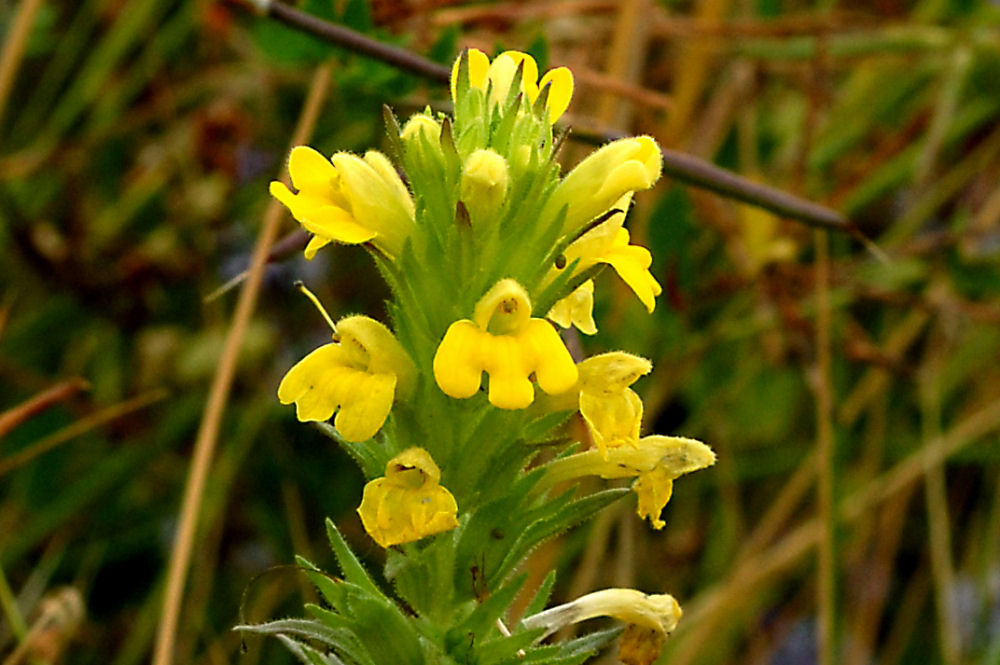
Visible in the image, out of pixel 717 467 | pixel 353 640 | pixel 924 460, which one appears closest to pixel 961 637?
pixel 924 460

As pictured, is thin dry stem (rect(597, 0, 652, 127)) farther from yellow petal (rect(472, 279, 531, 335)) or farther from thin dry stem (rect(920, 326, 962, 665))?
yellow petal (rect(472, 279, 531, 335))

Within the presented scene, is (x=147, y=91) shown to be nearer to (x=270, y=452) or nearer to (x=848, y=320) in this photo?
(x=270, y=452)

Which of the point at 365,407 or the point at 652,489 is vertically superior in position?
the point at 365,407

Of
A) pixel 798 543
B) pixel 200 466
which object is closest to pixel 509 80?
pixel 200 466

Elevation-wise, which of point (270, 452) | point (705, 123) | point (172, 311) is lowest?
point (270, 452)

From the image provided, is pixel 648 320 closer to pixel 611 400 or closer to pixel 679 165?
pixel 679 165

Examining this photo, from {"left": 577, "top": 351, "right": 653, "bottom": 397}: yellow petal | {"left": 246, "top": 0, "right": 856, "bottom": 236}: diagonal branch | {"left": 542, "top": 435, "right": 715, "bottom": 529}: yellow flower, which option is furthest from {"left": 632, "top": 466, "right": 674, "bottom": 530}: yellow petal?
{"left": 246, "top": 0, "right": 856, "bottom": 236}: diagonal branch
